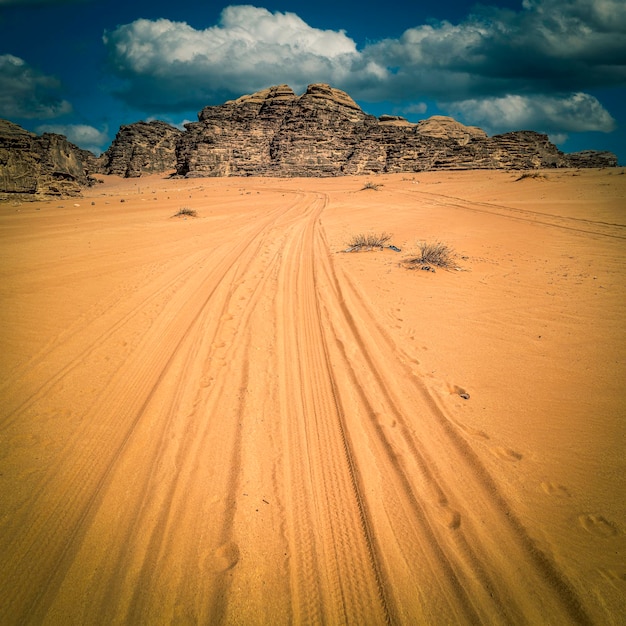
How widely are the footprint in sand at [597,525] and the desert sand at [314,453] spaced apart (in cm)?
1

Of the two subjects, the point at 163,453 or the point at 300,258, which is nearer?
the point at 163,453

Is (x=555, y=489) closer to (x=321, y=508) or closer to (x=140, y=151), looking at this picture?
(x=321, y=508)

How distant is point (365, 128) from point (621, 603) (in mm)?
59009

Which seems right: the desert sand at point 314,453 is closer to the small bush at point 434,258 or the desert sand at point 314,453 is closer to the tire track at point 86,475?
the tire track at point 86,475

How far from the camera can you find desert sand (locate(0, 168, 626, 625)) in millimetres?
1794

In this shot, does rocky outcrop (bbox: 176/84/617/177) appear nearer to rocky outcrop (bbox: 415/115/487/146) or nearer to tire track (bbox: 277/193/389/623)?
rocky outcrop (bbox: 415/115/487/146)

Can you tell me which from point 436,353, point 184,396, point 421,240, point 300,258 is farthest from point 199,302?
point 421,240

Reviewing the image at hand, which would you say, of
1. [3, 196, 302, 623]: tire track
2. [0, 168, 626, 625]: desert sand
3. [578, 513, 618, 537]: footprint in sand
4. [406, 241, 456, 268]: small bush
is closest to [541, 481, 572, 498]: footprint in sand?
[0, 168, 626, 625]: desert sand

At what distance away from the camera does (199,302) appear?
18.6 feet

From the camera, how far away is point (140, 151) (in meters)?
64.1

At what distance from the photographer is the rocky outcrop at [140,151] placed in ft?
209

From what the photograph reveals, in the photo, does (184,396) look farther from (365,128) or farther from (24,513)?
(365,128)

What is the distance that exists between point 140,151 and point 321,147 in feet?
134

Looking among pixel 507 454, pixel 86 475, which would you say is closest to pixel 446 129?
pixel 507 454
